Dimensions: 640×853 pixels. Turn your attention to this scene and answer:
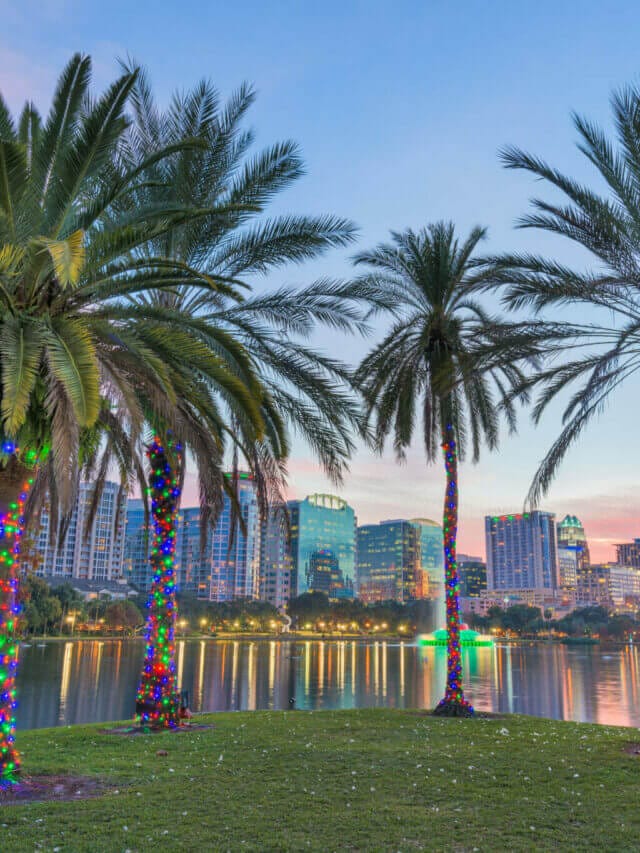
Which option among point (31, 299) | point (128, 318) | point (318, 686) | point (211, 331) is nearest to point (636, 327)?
point (211, 331)

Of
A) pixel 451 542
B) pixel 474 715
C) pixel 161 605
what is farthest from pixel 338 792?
pixel 451 542

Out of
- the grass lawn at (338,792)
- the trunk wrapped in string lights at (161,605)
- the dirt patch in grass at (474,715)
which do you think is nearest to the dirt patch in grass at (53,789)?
the grass lawn at (338,792)

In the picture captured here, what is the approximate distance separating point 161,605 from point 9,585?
17.3ft

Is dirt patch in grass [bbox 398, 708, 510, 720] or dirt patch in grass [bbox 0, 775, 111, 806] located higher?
dirt patch in grass [bbox 0, 775, 111, 806]

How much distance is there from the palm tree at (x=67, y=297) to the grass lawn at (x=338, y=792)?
222cm

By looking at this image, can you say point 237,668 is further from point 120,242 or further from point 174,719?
point 120,242

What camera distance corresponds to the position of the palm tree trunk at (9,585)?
9.30 m

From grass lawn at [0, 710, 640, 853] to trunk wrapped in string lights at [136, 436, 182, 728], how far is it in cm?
108

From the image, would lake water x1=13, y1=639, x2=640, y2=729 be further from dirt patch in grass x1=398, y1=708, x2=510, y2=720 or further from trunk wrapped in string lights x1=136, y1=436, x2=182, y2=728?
dirt patch in grass x1=398, y1=708, x2=510, y2=720

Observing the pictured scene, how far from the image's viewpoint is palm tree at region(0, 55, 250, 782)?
28.7ft

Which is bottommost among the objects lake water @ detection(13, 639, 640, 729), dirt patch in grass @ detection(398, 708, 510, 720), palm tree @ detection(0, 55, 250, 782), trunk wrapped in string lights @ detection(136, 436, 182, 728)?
lake water @ detection(13, 639, 640, 729)

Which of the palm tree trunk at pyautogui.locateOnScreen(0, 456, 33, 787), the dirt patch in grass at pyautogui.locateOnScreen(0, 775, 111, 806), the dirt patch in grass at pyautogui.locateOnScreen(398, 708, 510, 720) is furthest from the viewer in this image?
the dirt patch in grass at pyautogui.locateOnScreen(398, 708, 510, 720)

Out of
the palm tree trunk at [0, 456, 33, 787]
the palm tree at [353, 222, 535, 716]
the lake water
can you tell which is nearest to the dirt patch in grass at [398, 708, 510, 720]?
the palm tree at [353, 222, 535, 716]

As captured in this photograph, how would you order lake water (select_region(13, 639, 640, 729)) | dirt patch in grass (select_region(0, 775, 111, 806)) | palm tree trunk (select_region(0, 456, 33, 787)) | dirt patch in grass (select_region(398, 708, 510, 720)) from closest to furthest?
dirt patch in grass (select_region(0, 775, 111, 806)), palm tree trunk (select_region(0, 456, 33, 787)), dirt patch in grass (select_region(398, 708, 510, 720)), lake water (select_region(13, 639, 640, 729))
